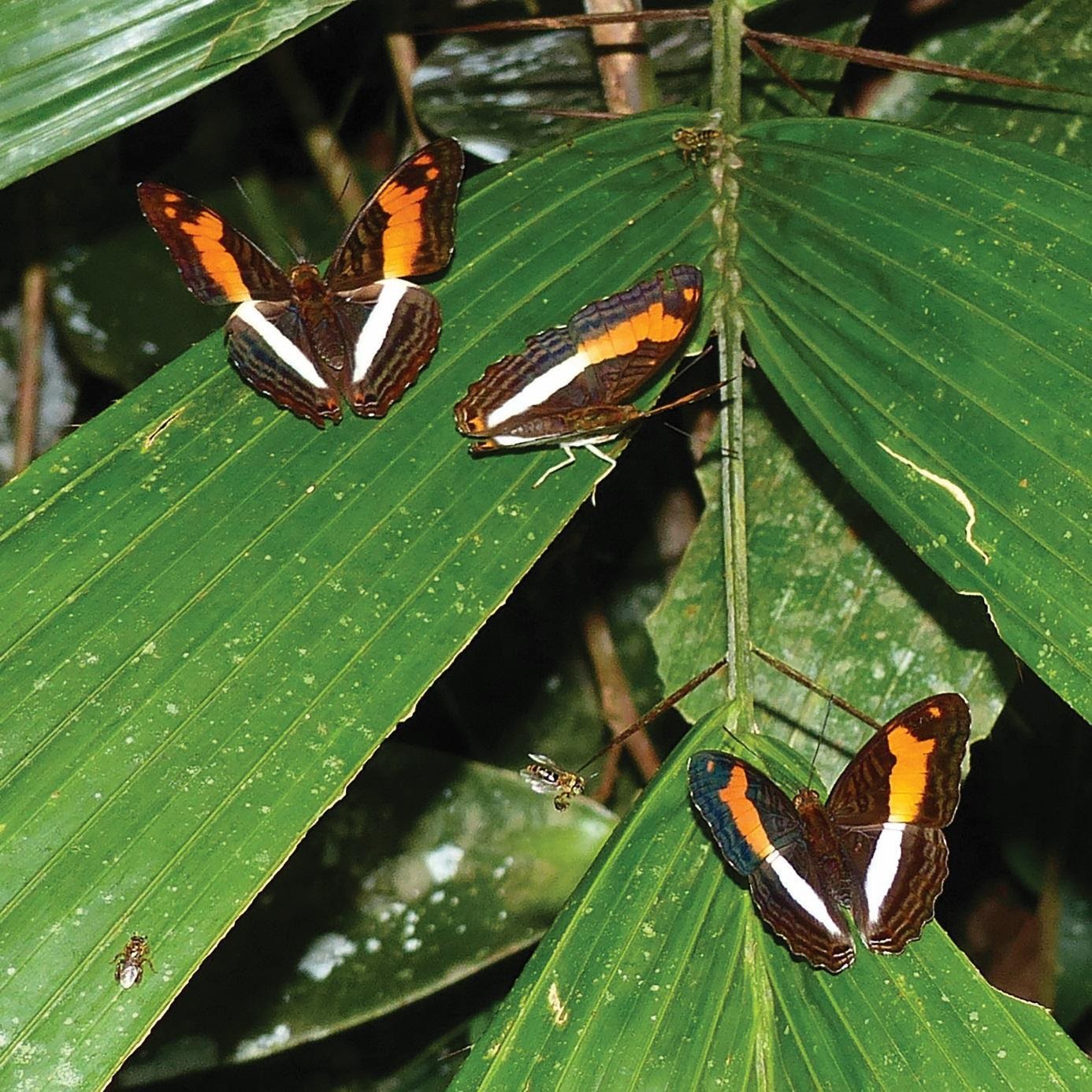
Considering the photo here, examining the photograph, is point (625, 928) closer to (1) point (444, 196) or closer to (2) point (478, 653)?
(1) point (444, 196)

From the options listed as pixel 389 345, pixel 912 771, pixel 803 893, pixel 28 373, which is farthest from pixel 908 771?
pixel 28 373

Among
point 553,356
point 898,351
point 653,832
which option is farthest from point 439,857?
point 898,351

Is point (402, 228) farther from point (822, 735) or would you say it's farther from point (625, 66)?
point (822, 735)

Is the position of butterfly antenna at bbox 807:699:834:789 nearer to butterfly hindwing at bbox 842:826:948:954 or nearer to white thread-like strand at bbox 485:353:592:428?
butterfly hindwing at bbox 842:826:948:954

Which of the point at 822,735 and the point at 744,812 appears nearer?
the point at 744,812

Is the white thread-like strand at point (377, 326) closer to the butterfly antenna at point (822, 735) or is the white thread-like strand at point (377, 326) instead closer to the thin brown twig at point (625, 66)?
the thin brown twig at point (625, 66)

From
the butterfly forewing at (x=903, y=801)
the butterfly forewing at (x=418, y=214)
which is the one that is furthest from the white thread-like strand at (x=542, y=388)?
the butterfly forewing at (x=903, y=801)

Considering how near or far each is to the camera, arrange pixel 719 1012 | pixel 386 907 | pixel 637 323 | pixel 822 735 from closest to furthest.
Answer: pixel 719 1012
pixel 637 323
pixel 822 735
pixel 386 907
